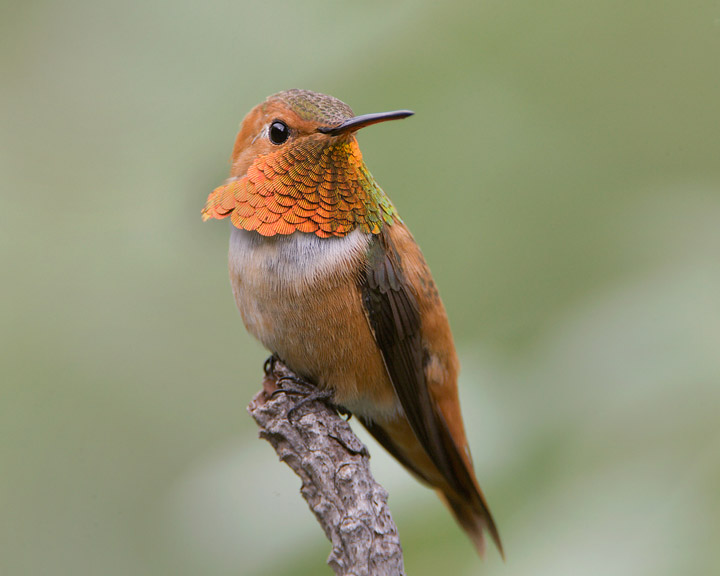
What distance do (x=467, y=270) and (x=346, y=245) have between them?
107 centimetres

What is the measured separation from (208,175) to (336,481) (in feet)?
4.07

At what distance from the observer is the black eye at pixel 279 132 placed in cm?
200

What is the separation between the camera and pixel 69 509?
305 centimetres

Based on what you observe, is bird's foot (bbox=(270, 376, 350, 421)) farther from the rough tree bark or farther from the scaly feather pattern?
the scaly feather pattern

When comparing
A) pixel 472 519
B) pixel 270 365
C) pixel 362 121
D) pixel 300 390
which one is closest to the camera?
pixel 362 121

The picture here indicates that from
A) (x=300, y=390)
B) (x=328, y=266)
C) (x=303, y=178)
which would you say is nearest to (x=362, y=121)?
(x=303, y=178)

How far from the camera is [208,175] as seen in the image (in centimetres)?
259

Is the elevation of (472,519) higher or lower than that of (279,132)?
lower

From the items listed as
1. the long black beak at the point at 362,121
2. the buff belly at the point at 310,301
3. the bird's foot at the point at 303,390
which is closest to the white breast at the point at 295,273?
the buff belly at the point at 310,301

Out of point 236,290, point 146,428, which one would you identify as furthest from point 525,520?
point 146,428

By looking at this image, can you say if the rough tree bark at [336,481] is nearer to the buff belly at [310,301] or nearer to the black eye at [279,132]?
the buff belly at [310,301]

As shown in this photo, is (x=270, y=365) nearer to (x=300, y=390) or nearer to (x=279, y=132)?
(x=300, y=390)

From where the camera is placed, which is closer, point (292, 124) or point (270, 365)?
point (292, 124)

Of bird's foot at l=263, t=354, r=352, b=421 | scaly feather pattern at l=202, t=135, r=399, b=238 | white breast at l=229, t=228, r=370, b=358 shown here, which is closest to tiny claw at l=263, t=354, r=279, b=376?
bird's foot at l=263, t=354, r=352, b=421
